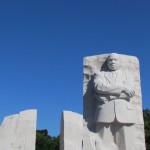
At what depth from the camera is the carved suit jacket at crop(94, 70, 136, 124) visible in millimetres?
6398

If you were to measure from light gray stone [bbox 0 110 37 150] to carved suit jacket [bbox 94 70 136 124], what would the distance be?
14.6 feet

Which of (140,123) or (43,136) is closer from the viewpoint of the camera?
(140,123)

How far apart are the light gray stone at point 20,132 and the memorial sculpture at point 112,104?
4.06 m

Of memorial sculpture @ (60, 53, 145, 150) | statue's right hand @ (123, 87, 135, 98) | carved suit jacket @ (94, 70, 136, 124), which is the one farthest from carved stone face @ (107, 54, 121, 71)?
statue's right hand @ (123, 87, 135, 98)

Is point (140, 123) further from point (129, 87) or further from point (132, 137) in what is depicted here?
point (129, 87)

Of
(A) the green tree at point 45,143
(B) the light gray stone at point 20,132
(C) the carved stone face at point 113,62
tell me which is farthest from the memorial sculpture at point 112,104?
(A) the green tree at point 45,143

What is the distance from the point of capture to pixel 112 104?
6441 millimetres

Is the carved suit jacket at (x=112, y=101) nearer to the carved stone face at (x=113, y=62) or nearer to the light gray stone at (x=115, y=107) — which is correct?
the light gray stone at (x=115, y=107)

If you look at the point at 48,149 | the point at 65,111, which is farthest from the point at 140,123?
the point at 48,149

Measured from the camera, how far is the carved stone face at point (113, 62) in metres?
6.96

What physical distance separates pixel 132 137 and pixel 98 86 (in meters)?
1.30

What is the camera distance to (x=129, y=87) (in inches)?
261

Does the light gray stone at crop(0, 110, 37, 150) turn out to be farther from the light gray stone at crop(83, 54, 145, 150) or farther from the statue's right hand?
the statue's right hand

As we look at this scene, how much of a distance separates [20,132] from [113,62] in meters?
5.05
